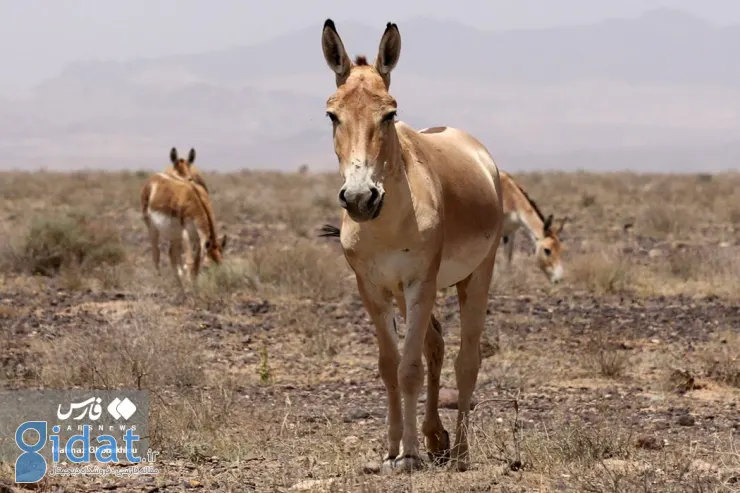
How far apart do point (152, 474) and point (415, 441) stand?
1.62 m

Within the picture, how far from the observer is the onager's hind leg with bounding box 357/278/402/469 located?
7.02 metres

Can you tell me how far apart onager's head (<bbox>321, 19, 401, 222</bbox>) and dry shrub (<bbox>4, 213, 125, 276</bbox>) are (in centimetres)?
1273

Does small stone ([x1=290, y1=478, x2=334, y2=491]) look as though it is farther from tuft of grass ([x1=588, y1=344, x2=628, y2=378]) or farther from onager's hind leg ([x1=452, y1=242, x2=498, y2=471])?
tuft of grass ([x1=588, y1=344, x2=628, y2=378])

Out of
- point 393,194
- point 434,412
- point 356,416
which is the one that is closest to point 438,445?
point 434,412

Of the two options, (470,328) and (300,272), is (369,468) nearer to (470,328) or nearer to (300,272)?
(470,328)

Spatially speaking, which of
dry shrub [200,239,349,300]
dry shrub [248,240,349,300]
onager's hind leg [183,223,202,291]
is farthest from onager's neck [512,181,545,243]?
onager's hind leg [183,223,202,291]

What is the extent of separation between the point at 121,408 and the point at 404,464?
2.36 metres

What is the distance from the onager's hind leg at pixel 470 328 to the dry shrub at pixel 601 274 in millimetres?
9890

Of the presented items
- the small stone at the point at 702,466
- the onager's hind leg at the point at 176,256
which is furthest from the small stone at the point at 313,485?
the onager's hind leg at the point at 176,256

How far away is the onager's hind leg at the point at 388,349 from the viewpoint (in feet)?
23.0

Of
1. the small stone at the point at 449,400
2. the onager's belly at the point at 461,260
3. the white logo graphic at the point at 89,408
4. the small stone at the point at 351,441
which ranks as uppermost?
the onager's belly at the point at 461,260

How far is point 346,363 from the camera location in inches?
462

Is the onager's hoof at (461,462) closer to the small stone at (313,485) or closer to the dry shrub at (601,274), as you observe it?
the small stone at (313,485)

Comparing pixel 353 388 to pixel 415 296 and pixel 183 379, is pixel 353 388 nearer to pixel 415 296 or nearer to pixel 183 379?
pixel 183 379
